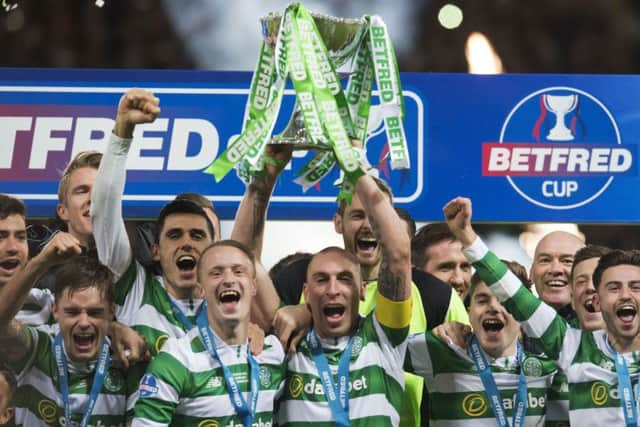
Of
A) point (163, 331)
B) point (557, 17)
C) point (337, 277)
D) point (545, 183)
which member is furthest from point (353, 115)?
point (557, 17)

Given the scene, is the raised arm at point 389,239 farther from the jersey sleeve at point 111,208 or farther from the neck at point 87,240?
the neck at point 87,240

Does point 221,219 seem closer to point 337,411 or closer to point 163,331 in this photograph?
point 163,331

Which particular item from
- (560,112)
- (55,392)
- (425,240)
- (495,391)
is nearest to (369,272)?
(425,240)

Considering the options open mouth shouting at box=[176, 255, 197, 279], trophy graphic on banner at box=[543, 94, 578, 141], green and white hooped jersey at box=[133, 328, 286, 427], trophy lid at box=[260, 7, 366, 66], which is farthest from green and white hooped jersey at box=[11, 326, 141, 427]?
trophy graphic on banner at box=[543, 94, 578, 141]

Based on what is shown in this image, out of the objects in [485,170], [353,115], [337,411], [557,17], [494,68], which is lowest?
[337,411]

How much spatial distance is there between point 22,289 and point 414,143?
1832mm

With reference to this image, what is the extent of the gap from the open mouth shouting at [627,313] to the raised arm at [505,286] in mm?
201

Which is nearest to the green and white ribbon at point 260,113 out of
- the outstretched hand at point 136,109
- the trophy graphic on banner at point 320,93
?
the trophy graphic on banner at point 320,93

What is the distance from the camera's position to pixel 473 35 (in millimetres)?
6938

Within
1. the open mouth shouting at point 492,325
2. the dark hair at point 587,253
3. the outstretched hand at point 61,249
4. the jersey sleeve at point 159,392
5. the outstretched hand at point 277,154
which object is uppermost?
the outstretched hand at point 277,154

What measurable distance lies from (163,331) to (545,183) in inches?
71.4

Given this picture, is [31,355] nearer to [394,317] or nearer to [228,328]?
[228,328]

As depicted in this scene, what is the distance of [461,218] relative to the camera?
14.1ft

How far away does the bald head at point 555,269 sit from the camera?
192 inches
